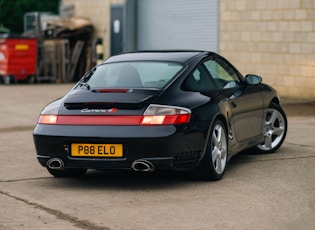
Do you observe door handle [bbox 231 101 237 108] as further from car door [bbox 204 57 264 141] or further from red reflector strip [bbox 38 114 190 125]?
red reflector strip [bbox 38 114 190 125]

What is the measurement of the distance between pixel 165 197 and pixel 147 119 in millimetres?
710

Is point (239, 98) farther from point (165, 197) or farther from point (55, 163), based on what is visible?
point (55, 163)

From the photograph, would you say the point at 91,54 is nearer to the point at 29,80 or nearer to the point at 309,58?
the point at 29,80

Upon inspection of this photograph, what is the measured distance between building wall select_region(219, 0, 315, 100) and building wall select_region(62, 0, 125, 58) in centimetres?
612

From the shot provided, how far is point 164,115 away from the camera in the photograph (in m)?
7.58

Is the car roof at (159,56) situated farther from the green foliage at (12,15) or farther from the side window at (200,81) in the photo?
the green foliage at (12,15)

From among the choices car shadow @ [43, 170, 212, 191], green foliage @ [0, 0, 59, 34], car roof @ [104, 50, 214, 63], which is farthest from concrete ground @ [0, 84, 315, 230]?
green foliage @ [0, 0, 59, 34]

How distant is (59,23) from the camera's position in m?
27.8

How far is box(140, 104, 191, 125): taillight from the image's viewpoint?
7.55 m

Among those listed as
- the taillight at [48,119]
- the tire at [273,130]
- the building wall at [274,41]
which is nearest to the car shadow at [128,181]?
the taillight at [48,119]

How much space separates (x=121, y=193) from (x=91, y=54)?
66.7ft

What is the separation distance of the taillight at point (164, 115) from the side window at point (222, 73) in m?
1.10

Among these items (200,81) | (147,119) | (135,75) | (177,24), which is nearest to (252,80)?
(200,81)

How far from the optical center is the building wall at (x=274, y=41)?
18.8m
